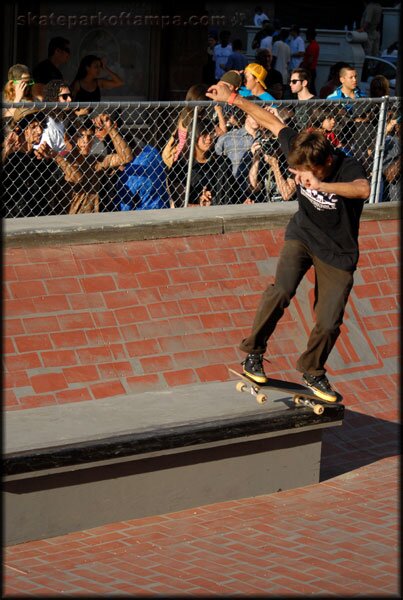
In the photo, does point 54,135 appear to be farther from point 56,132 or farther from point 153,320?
point 153,320

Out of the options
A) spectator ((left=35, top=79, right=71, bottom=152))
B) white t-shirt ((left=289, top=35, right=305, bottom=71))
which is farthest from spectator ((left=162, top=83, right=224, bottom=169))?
white t-shirt ((left=289, top=35, right=305, bottom=71))

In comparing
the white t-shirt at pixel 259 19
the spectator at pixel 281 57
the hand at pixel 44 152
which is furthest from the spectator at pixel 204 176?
the white t-shirt at pixel 259 19

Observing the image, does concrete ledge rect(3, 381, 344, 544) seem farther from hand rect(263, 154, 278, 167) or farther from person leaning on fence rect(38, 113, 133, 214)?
hand rect(263, 154, 278, 167)

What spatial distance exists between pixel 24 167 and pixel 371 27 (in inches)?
1012

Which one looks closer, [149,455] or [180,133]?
[149,455]

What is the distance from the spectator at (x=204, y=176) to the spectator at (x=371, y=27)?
76.6ft

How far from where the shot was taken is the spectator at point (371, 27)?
33094mm

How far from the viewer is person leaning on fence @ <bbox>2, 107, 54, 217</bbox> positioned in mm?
9227

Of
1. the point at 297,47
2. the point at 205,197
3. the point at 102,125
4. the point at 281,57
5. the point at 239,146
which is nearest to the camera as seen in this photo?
the point at 102,125

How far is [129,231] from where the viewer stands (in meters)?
9.39

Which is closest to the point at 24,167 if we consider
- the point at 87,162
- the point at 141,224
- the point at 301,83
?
the point at 87,162

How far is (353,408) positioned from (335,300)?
6.87 feet

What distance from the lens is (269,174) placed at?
1083cm

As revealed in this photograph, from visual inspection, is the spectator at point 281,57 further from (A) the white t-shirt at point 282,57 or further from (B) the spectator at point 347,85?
(B) the spectator at point 347,85
